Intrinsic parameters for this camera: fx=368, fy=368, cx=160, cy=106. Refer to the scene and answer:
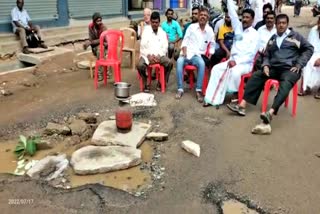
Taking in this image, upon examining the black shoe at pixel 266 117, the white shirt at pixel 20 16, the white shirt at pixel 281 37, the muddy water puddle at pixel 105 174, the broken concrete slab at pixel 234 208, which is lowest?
the broken concrete slab at pixel 234 208

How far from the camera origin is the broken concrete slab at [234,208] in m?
3.10

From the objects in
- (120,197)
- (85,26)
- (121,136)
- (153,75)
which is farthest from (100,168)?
(85,26)

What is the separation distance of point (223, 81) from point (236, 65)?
315mm

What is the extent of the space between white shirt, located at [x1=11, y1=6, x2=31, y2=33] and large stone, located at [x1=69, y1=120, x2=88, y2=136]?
4.00 meters

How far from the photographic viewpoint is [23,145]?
4145 millimetres

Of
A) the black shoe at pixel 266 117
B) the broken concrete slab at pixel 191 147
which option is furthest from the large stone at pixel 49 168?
the black shoe at pixel 266 117

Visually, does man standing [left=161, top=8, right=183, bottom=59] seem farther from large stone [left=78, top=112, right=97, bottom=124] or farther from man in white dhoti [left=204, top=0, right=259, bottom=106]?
large stone [left=78, top=112, right=97, bottom=124]

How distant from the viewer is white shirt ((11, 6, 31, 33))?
7664 mm

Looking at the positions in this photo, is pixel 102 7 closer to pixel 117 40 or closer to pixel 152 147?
pixel 117 40

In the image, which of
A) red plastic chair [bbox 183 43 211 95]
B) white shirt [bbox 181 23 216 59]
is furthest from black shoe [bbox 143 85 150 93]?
white shirt [bbox 181 23 216 59]

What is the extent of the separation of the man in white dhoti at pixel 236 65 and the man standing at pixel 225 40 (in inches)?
19.8

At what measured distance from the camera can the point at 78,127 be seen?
464 centimetres

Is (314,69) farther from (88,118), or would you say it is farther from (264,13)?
(88,118)

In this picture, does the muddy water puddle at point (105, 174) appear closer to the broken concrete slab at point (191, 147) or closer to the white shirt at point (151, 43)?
the broken concrete slab at point (191, 147)
